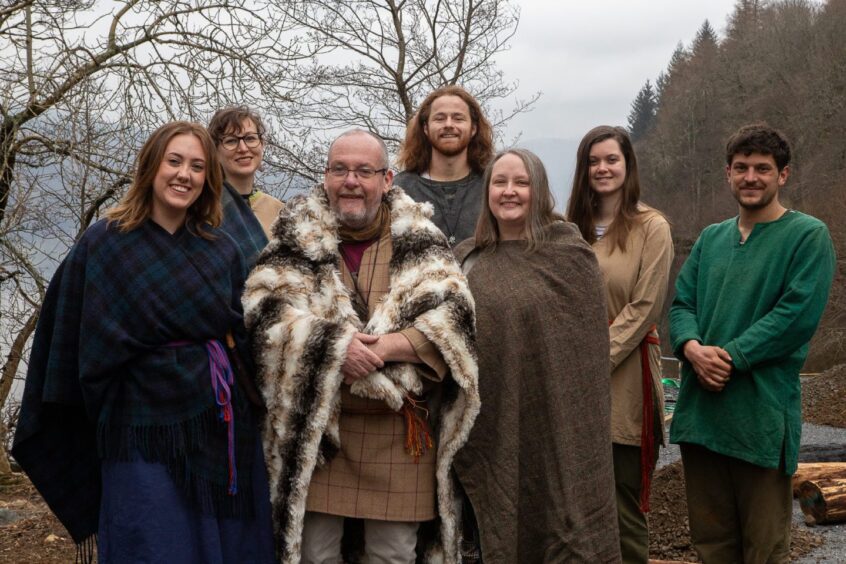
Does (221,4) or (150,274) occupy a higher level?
(221,4)

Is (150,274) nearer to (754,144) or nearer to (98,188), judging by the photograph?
(754,144)

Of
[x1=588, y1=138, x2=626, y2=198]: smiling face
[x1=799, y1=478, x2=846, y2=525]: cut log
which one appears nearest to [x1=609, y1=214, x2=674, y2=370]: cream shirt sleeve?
[x1=588, y1=138, x2=626, y2=198]: smiling face

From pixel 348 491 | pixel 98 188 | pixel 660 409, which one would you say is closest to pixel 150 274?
pixel 348 491

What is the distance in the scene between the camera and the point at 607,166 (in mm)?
3840

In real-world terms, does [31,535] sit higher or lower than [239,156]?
lower

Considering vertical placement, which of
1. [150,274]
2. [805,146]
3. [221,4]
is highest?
[805,146]

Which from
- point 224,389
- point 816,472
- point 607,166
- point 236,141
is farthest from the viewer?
point 816,472

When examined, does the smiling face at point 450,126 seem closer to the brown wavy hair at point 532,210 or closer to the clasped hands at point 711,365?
the brown wavy hair at point 532,210

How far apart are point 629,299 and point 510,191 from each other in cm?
84

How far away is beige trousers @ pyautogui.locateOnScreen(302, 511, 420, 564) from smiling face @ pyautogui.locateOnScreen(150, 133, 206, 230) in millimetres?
1209

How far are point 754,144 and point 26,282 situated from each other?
5279 millimetres

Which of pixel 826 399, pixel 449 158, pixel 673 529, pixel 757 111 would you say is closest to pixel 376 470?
pixel 449 158

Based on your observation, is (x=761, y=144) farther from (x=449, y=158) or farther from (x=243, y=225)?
(x=243, y=225)

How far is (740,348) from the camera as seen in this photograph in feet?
11.5
